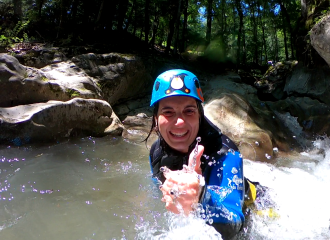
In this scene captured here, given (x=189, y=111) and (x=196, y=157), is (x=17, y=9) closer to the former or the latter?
(x=189, y=111)

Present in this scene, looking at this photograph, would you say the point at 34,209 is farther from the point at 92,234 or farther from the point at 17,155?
the point at 17,155

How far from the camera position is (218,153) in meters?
2.07

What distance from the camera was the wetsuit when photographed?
1.67m

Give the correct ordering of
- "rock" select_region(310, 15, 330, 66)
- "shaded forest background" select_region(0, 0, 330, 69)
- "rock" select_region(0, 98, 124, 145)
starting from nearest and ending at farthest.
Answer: "rock" select_region(0, 98, 124, 145), "rock" select_region(310, 15, 330, 66), "shaded forest background" select_region(0, 0, 330, 69)

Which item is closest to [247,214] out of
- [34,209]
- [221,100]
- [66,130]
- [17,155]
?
[34,209]

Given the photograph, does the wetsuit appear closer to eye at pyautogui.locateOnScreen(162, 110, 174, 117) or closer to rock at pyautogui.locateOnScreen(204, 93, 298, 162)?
eye at pyautogui.locateOnScreen(162, 110, 174, 117)

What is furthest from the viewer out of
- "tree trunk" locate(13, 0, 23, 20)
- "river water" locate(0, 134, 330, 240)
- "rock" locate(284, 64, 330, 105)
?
"tree trunk" locate(13, 0, 23, 20)

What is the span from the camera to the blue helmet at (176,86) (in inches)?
79.1

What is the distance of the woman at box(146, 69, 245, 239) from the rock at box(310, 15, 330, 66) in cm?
707

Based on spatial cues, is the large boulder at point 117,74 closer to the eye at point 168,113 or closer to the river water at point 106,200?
the river water at point 106,200

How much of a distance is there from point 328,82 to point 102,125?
8337mm

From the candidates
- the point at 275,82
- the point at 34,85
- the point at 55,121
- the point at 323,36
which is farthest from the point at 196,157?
A: the point at 275,82

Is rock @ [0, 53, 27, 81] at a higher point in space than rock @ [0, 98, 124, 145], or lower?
higher

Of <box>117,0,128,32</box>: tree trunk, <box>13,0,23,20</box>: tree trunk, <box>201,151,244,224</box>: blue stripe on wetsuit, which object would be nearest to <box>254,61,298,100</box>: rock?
<box>117,0,128,32</box>: tree trunk
